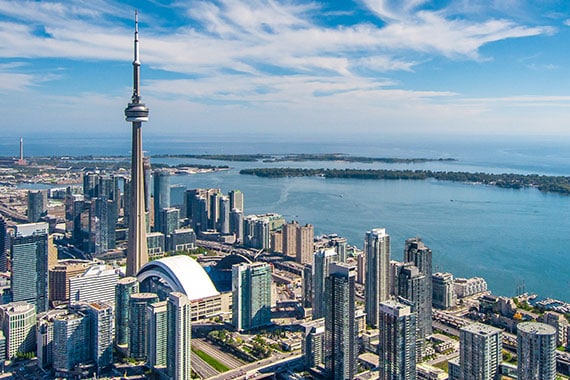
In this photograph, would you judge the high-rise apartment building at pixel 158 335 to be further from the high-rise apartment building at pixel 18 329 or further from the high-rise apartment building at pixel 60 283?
the high-rise apartment building at pixel 60 283

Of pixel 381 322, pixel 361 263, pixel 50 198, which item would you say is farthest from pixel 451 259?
pixel 50 198

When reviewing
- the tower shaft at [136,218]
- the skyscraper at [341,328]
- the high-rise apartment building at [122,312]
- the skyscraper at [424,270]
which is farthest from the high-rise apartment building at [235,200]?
the skyscraper at [341,328]

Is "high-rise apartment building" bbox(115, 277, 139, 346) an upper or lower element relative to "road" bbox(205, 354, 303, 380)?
upper

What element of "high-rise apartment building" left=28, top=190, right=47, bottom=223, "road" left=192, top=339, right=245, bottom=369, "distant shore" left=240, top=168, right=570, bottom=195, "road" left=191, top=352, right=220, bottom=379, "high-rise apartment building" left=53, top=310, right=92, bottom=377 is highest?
"distant shore" left=240, top=168, right=570, bottom=195

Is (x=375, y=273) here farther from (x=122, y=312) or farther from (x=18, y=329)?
(x=18, y=329)

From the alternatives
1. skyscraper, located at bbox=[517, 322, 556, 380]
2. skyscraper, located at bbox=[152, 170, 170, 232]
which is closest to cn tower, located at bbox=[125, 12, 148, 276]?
skyscraper, located at bbox=[152, 170, 170, 232]

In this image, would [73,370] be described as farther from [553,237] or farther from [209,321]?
[553,237]

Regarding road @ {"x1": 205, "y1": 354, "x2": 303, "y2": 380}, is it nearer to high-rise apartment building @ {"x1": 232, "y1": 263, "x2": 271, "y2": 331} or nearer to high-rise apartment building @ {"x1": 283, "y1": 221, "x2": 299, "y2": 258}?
high-rise apartment building @ {"x1": 232, "y1": 263, "x2": 271, "y2": 331}
